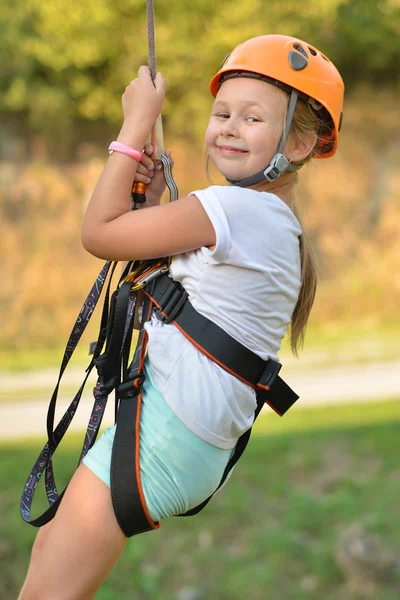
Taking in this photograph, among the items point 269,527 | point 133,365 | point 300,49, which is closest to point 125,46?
point 269,527

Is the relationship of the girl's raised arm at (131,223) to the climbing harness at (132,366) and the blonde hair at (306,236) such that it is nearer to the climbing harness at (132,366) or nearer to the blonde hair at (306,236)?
the climbing harness at (132,366)

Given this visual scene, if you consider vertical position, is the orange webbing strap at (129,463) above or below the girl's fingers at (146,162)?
below

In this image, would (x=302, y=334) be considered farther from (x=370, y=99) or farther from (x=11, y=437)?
(x=370, y=99)

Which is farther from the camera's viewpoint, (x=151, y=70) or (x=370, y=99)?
(x=370, y=99)

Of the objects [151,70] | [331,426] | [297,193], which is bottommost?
[331,426]

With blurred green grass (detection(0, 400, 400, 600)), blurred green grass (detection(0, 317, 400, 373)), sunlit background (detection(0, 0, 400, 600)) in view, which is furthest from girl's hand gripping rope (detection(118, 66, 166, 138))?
blurred green grass (detection(0, 317, 400, 373))

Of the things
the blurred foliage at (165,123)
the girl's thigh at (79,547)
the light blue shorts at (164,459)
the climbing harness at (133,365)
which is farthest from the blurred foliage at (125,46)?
the girl's thigh at (79,547)

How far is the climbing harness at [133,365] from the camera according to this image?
2023mm

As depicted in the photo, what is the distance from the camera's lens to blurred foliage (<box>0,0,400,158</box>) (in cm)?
1262

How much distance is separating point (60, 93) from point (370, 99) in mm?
5516

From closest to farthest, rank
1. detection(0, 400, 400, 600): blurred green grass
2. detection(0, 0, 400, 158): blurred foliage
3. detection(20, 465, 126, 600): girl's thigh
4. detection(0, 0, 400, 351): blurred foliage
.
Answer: detection(20, 465, 126, 600): girl's thigh, detection(0, 400, 400, 600): blurred green grass, detection(0, 0, 400, 351): blurred foliage, detection(0, 0, 400, 158): blurred foliage

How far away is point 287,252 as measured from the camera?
215 centimetres

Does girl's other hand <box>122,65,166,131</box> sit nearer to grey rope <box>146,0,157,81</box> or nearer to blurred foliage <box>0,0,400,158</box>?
grey rope <box>146,0,157,81</box>

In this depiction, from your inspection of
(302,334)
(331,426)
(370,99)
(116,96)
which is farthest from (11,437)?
(370,99)
